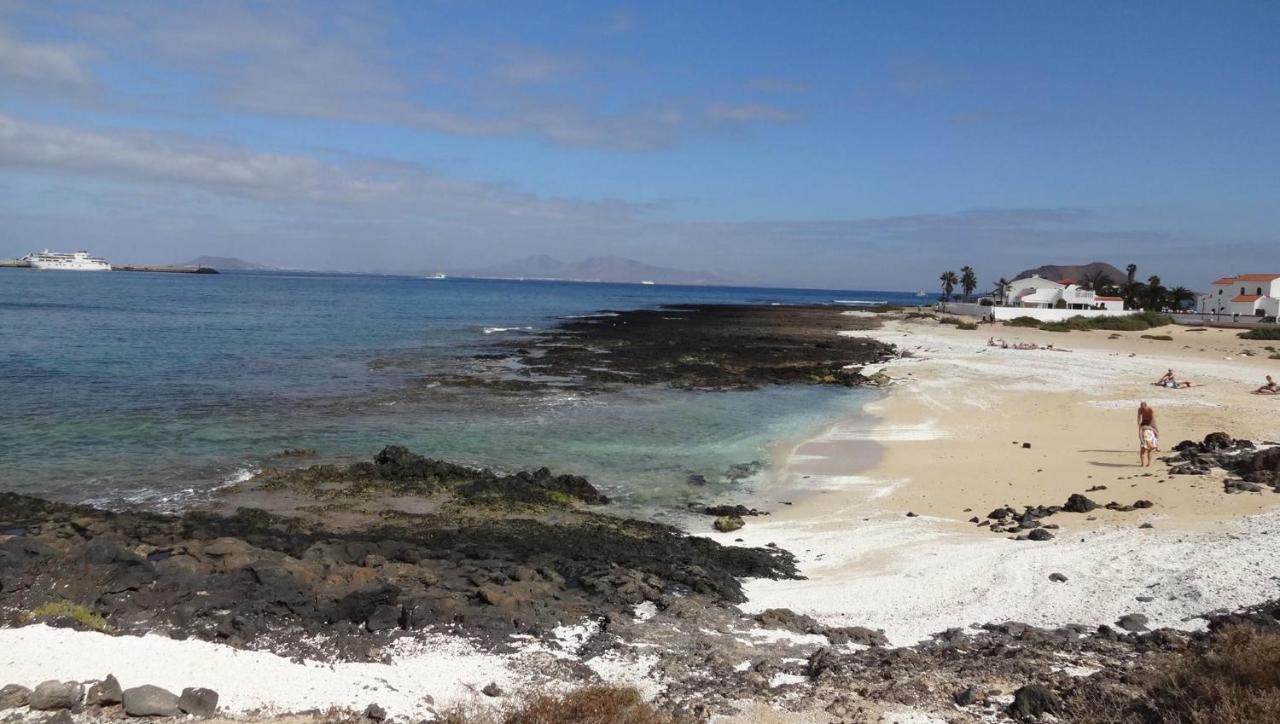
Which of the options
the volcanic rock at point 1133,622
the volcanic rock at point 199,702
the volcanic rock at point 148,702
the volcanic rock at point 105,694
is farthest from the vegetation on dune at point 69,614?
the volcanic rock at point 1133,622

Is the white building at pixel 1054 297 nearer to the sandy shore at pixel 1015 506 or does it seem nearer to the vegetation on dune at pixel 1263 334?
the vegetation on dune at pixel 1263 334

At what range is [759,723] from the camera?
712 centimetres

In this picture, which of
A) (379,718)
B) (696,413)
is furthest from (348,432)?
(379,718)

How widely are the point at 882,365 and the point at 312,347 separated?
33147 mm

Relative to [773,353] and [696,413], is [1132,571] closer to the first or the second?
[696,413]

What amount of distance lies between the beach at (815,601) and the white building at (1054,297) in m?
65.4

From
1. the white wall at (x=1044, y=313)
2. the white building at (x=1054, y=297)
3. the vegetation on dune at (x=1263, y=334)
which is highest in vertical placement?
the white building at (x=1054, y=297)

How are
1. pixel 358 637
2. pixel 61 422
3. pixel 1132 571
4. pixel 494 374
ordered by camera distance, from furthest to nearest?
pixel 494 374, pixel 61 422, pixel 1132 571, pixel 358 637

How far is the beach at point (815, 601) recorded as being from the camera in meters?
7.55

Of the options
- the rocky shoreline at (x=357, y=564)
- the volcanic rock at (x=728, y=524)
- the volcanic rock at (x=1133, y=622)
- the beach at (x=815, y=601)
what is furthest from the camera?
the volcanic rock at (x=728, y=524)

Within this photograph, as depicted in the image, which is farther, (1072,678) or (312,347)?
(312,347)

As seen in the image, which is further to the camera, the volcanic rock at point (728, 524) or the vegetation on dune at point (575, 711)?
the volcanic rock at point (728, 524)

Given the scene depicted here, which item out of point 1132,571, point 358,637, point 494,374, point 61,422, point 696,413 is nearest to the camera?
point 358,637

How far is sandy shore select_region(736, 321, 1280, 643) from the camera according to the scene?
1012 cm
